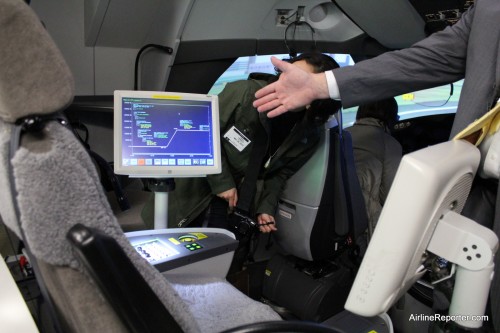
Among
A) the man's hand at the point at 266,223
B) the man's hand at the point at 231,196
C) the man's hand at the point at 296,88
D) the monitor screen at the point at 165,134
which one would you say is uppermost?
the man's hand at the point at 296,88

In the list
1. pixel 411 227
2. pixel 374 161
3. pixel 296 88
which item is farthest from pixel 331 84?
pixel 374 161

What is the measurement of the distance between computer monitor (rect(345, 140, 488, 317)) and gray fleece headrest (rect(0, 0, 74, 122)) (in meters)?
0.56

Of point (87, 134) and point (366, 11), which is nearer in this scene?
point (366, 11)

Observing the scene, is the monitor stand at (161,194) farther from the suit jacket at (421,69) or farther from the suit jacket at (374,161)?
the suit jacket at (374,161)

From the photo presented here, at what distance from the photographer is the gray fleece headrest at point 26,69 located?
1.89ft

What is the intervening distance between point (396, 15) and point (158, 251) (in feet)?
7.56

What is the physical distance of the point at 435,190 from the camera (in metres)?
0.58

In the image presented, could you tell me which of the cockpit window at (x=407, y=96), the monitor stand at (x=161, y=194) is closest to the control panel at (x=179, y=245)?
the monitor stand at (x=161, y=194)

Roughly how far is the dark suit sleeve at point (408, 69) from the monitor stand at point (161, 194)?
0.87 metres

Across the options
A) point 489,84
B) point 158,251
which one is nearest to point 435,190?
point 489,84

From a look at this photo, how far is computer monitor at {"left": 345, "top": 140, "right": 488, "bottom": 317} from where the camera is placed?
57cm

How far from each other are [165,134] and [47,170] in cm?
100

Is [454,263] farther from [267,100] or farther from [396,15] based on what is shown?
[396,15]

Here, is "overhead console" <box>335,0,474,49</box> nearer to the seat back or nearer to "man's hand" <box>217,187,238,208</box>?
the seat back
